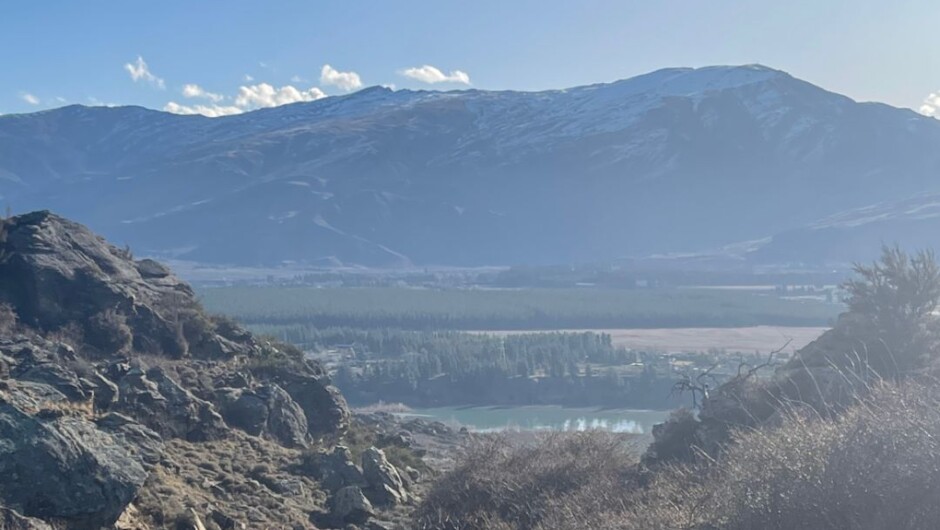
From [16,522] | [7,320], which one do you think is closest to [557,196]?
[7,320]

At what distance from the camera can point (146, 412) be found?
52.2 ft

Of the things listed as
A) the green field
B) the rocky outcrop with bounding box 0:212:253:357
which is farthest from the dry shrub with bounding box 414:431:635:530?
the green field

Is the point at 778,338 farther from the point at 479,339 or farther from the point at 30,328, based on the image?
the point at 30,328

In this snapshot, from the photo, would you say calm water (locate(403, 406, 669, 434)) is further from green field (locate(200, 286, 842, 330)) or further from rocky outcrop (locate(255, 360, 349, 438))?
green field (locate(200, 286, 842, 330))

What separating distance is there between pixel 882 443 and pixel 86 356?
1283 cm

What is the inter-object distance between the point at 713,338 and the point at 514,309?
21.5m

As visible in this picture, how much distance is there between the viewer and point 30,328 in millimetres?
18344

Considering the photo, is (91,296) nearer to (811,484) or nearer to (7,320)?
(7,320)

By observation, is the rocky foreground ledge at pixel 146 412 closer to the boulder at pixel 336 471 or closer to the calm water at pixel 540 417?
the boulder at pixel 336 471

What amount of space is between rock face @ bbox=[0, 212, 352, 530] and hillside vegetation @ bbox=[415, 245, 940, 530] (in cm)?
244

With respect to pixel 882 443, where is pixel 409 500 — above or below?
below

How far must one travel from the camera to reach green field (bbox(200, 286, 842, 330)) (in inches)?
2773

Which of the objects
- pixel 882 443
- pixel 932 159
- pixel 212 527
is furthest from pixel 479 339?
pixel 932 159

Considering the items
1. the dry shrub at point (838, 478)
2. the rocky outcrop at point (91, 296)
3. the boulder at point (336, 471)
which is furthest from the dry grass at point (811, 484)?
the rocky outcrop at point (91, 296)
